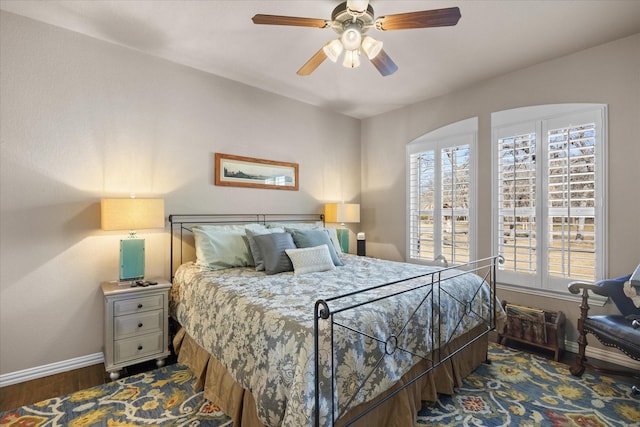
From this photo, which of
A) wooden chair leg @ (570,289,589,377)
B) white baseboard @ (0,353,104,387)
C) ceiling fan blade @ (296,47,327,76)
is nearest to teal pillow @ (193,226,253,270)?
white baseboard @ (0,353,104,387)

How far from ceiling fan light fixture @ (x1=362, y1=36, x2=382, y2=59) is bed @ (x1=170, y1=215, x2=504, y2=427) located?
1.64m

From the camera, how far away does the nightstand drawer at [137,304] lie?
2525mm

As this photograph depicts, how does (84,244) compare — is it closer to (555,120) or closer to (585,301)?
(585,301)

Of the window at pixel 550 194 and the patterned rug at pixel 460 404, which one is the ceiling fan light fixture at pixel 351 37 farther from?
the patterned rug at pixel 460 404

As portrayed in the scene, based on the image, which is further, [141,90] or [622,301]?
[141,90]

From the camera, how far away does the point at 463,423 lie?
1970 mm

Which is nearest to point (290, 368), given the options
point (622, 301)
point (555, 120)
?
point (622, 301)

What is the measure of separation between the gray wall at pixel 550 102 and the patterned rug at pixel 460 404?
0.89 metres

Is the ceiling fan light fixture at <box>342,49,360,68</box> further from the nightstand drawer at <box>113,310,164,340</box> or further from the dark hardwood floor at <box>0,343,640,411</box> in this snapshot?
the dark hardwood floor at <box>0,343,640,411</box>

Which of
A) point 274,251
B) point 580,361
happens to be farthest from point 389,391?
point 580,361

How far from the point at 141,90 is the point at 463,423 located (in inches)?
151

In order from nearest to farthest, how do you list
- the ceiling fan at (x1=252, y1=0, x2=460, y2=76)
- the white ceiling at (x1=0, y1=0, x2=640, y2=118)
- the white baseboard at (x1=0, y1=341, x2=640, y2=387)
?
the ceiling fan at (x1=252, y1=0, x2=460, y2=76), the white ceiling at (x1=0, y1=0, x2=640, y2=118), the white baseboard at (x1=0, y1=341, x2=640, y2=387)

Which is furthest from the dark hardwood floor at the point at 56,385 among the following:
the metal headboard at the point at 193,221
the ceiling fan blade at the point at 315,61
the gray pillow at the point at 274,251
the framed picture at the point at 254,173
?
the ceiling fan blade at the point at 315,61

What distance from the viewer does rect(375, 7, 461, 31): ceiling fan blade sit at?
1854mm
